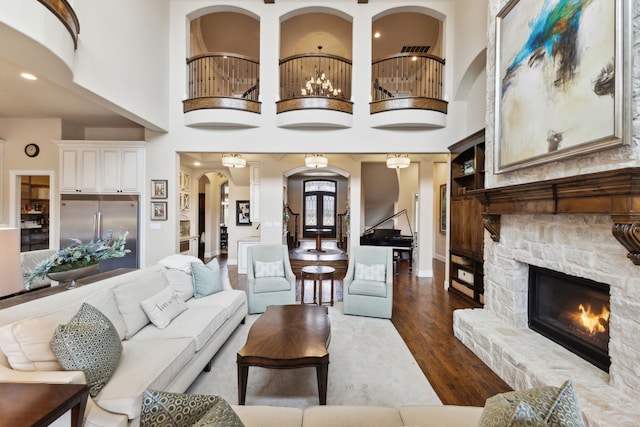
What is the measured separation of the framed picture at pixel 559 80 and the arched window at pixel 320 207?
34.3 ft

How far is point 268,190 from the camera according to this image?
22.8 feet

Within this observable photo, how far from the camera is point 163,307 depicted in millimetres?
2703

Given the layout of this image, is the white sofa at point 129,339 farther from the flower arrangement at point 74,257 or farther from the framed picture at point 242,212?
the framed picture at point 242,212

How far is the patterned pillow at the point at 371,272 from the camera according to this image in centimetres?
430

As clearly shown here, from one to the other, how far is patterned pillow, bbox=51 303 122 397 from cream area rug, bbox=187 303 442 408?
90 cm

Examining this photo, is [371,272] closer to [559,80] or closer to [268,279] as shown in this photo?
[268,279]

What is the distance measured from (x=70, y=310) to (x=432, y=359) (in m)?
3.09

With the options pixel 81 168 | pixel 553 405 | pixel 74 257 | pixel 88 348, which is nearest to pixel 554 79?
pixel 553 405

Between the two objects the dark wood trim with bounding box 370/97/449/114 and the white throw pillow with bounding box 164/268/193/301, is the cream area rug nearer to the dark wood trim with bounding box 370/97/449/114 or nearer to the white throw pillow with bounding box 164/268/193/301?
the white throw pillow with bounding box 164/268/193/301

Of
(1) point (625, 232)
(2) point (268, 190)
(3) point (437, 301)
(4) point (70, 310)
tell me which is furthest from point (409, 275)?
(4) point (70, 310)

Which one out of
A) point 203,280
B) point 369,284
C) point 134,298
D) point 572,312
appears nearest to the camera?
point 134,298

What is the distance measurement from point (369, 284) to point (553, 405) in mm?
3332

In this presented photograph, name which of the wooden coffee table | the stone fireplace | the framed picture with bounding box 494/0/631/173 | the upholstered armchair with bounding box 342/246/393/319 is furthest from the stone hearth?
the wooden coffee table

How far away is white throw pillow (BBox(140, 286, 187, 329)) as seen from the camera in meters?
2.59
